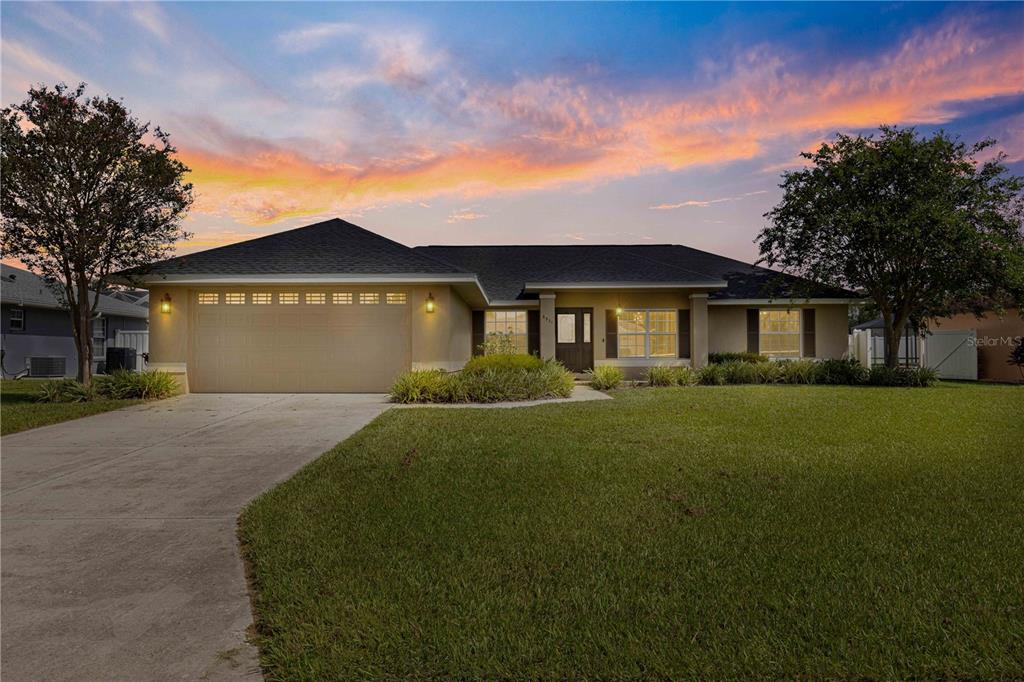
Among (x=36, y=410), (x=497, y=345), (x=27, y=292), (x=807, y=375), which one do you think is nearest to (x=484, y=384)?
(x=497, y=345)

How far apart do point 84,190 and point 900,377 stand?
21.4 meters

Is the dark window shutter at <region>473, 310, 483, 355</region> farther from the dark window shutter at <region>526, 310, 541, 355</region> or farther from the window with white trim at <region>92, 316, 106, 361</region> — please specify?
the window with white trim at <region>92, 316, 106, 361</region>

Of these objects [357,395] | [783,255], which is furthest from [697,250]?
[357,395]

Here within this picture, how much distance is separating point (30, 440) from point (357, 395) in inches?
242

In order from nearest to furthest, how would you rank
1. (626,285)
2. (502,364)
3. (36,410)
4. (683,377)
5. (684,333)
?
(36,410)
(502,364)
(683,377)
(626,285)
(684,333)

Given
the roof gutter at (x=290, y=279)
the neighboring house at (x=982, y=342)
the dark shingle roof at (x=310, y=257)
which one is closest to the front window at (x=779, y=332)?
the neighboring house at (x=982, y=342)

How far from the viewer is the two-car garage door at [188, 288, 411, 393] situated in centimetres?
1316

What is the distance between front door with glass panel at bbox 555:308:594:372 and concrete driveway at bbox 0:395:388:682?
395 inches

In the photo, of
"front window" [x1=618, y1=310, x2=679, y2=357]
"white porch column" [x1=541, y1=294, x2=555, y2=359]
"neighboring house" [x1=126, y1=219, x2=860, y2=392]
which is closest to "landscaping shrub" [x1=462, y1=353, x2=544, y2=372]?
"neighboring house" [x1=126, y1=219, x2=860, y2=392]

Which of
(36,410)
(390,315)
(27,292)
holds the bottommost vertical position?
(36,410)

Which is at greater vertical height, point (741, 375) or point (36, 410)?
point (741, 375)

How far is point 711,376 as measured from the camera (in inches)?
578

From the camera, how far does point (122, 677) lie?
2268mm

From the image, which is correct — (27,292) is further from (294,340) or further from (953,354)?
(953,354)
